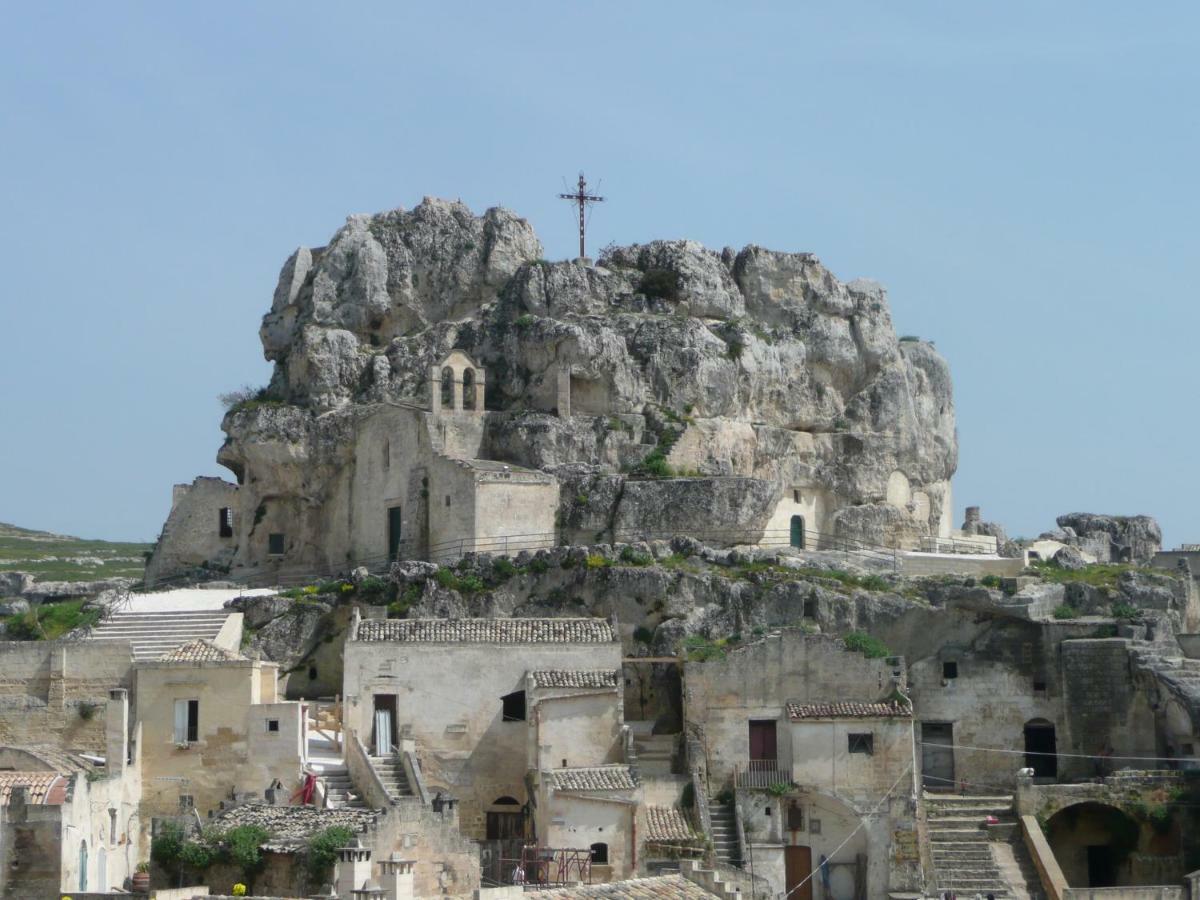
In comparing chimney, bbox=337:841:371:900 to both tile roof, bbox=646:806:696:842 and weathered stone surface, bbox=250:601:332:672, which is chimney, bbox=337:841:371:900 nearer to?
tile roof, bbox=646:806:696:842

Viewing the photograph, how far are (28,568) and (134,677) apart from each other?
6155 centimetres

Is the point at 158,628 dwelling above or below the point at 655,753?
above

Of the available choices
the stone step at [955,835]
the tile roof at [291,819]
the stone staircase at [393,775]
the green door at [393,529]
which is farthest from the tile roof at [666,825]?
the green door at [393,529]

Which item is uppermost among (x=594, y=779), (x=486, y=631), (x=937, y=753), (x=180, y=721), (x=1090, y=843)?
(x=486, y=631)

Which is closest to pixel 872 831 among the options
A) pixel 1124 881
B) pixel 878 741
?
pixel 878 741

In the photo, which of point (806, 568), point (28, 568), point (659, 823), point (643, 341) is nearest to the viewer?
point (659, 823)

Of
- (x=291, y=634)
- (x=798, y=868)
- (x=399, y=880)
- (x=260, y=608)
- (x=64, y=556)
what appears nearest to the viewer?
(x=399, y=880)

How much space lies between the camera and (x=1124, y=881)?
6450 cm

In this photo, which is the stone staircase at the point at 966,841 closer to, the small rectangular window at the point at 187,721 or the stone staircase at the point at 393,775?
the stone staircase at the point at 393,775

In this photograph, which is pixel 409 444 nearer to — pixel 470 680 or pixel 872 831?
pixel 470 680

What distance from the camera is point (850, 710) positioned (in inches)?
2485

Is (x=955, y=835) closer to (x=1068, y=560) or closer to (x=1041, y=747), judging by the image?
(x=1041, y=747)

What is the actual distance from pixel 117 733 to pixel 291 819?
18.0ft

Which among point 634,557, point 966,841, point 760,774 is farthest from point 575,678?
point 966,841
